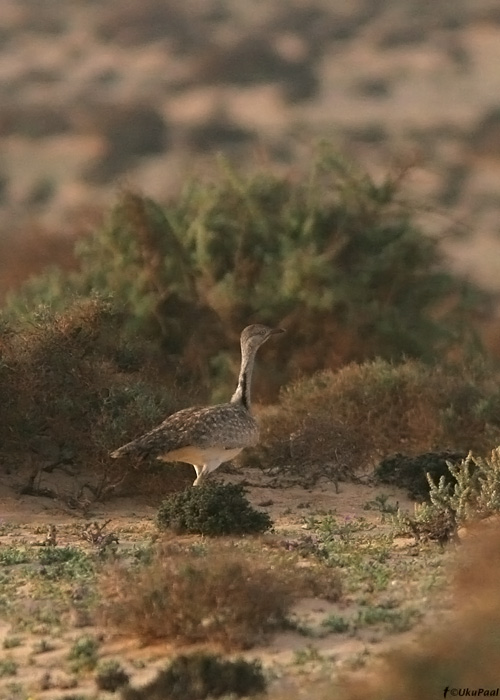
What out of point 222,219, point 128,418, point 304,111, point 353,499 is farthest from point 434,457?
→ point 304,111

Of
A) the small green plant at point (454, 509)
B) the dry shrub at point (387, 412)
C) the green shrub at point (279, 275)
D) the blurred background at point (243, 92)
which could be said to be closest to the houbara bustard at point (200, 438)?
the small green plant at point (454, 509)

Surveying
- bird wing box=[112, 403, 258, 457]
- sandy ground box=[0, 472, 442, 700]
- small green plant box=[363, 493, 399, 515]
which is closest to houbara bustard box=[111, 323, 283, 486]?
bird wing box=[112, 403, 258, 457]

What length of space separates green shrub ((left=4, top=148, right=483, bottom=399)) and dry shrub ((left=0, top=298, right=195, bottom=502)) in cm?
497

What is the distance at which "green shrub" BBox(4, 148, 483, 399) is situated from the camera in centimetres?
1834

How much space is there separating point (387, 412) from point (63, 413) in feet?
12.0

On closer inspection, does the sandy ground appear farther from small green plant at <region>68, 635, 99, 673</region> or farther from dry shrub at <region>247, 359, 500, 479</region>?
dry shrub at <region>247, 359, 500, 479</region>

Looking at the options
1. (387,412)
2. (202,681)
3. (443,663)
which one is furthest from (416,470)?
(443,663)

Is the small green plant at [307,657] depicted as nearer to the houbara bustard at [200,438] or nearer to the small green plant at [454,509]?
the small green plant at [454,509]

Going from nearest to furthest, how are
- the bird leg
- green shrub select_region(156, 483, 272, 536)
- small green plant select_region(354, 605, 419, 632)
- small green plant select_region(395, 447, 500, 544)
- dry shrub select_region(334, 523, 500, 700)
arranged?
dry shrub select_region(334, 523, 500, 700) → small green plant select_region(354, 605, 419, 632) → small green plant select_region(395, 447, 500, 544) → green shrub select_region(156, 483, 272, 536) → the bird leg

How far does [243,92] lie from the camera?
5578 cm

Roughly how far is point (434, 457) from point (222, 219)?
25.5 ft

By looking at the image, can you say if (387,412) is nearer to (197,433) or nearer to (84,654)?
(197,433)

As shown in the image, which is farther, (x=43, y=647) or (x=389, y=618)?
(x=389, y=618)

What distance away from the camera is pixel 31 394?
39.2ft
